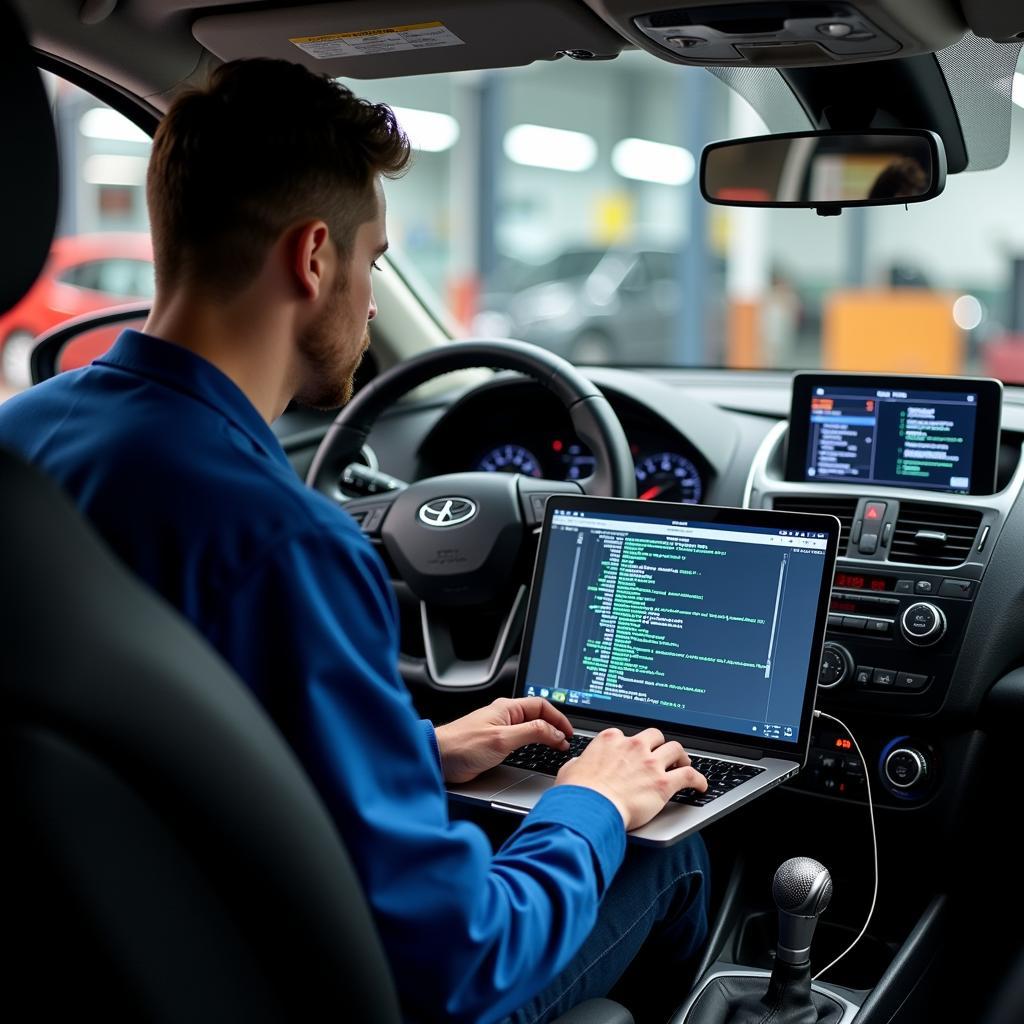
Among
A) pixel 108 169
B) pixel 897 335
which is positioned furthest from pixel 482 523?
pixel 108 169

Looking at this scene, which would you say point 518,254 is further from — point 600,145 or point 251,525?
point 251,525

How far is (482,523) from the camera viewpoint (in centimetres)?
248

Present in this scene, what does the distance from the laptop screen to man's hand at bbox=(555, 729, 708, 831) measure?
317 millimetres

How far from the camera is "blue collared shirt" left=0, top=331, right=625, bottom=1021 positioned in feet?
3.92

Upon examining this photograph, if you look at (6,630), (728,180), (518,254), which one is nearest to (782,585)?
(728,180)

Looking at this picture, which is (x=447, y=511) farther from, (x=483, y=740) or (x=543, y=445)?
(x=483, y=740)

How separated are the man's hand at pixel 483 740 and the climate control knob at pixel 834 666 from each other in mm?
681

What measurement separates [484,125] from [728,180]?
16126 millimetres

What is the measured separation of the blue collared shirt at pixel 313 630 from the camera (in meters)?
1.20

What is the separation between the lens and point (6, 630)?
3.09 ft

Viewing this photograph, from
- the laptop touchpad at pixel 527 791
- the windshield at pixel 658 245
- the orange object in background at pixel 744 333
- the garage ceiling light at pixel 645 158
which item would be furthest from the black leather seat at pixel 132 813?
the garage ceiling light at pixel 645 158

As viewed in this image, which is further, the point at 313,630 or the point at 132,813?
the point at 313,630

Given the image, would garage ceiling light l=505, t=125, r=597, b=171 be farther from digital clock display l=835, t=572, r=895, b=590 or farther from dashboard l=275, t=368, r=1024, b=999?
digital clock display l=835, t=572, r=895, b=590

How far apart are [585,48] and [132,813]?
4.90 ft
